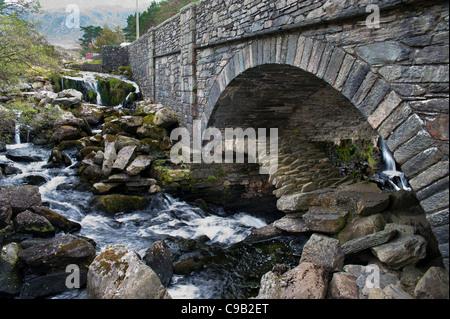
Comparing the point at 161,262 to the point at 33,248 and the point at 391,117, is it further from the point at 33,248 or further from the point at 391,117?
the point at 391,117

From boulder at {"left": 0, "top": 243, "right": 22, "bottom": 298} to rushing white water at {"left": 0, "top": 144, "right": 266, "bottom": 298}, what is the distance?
4.18 feet

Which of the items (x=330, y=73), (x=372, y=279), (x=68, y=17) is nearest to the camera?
(x=372, y=279)

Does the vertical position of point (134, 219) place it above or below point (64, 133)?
below

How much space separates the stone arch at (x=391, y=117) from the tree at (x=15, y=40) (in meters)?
5.20

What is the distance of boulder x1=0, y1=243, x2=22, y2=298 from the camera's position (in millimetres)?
3871

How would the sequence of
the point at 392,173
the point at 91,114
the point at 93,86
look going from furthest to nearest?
the point at 93,86 → the point at 91,114 → the point at 392,173

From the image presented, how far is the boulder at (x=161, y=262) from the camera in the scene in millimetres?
4426

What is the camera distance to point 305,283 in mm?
3574

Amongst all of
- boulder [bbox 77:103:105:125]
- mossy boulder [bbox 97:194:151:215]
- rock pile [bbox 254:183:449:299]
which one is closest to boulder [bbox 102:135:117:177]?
mossy boulder [bbox 97:194:151:215]

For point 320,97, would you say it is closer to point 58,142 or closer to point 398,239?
point 398,239

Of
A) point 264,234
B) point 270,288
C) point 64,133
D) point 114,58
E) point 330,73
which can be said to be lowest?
point 270,288

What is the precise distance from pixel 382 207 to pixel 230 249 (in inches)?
106

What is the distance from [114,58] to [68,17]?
134 m

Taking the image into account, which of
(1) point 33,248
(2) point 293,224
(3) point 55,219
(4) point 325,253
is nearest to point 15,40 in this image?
(3) point 55,219
